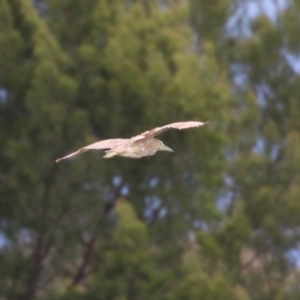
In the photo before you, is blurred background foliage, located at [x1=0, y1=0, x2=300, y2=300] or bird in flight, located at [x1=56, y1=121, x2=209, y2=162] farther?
blurred background foliage, located at [x1=0, y1=0, x2=300, y2=300]

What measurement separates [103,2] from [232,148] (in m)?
0.99

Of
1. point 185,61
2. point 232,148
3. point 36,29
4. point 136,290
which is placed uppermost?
point 36,29

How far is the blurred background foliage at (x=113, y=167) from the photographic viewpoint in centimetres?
298

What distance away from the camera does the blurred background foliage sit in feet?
9.78

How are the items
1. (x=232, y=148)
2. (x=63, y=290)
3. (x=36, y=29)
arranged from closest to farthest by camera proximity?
(x=36, y=29) < (x=63, y=290) < (x=232, y=148)

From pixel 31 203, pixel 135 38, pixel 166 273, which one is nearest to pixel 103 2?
pixel 135 38

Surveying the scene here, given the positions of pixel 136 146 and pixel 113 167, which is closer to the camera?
pixel 136 146

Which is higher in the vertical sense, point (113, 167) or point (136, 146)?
point (113, 167)

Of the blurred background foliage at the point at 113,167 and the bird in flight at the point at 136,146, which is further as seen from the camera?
the blurred background foliage at the point at 113,167

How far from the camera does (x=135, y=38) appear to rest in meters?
3.09

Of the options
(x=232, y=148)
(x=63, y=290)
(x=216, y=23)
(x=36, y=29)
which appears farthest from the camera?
(x=216, y=23)

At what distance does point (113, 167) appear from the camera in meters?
3.07

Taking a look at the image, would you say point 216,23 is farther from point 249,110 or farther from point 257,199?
point 257,199

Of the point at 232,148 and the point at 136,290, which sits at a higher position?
the point at 232,148
